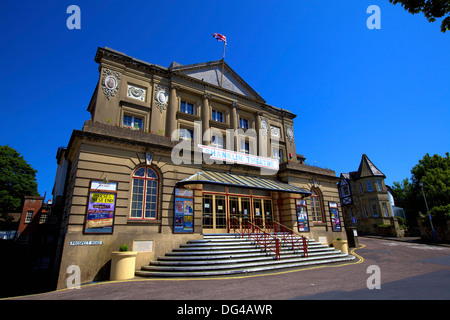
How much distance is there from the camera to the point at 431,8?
6699 mm

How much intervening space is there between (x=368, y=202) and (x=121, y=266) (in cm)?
4114

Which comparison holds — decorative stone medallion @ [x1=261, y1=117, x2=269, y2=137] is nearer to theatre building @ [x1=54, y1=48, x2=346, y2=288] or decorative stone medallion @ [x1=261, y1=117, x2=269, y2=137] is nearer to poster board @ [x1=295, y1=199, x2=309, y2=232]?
theatre building @ [x1=54, y1=48, x2=346, y2=288]

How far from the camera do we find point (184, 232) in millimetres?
13594

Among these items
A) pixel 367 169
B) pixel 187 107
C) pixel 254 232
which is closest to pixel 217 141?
pixel 187 107

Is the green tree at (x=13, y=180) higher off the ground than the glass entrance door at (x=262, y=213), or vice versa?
the green tree at (x=13, y=180)

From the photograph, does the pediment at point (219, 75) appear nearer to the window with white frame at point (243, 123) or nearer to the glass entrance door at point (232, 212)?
the window with white frame at point (243, 123)

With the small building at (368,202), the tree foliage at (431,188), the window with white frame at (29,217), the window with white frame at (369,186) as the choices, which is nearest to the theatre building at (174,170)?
the window with white frame at (29,217)

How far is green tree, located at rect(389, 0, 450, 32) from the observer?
6.56 m

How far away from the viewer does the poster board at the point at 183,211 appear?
13555mm

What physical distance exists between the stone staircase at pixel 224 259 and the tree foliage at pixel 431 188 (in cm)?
2295

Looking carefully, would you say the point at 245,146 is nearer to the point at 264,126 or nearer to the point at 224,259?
the point at 264,126
